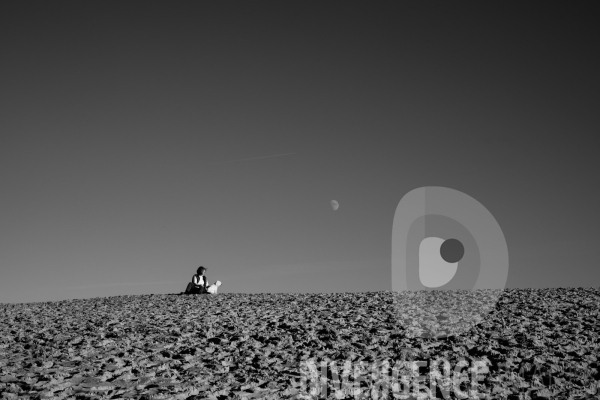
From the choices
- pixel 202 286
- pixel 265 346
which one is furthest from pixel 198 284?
pixel 265 346

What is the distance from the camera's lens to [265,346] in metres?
11.3

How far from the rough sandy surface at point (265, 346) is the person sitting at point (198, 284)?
3.69 metres

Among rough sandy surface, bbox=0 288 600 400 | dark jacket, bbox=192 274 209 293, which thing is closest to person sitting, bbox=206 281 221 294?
dark jacket, bbox=192 274 209 293

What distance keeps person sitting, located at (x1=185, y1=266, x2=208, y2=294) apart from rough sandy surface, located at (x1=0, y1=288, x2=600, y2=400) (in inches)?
145

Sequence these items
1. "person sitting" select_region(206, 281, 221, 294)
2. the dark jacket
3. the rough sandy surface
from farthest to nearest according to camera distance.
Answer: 1. "person sitting" select_region(206, 281, 221, 294)
2. the dark jacket
3. the rough sandy surface

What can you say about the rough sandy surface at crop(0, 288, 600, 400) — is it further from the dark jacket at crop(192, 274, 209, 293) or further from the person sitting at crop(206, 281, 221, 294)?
the person sitting at crop(206, 281, 221, 294)

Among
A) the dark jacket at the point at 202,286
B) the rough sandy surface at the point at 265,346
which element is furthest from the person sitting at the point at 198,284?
the rough sandy surface at the point at 265,346

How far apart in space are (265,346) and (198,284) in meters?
9.89

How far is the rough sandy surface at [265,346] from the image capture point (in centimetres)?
890

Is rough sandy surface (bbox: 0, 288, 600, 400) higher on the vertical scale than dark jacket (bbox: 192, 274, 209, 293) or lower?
lower

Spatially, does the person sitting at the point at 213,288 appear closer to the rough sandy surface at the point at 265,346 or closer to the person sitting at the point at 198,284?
the person sitting at the point at 198,284

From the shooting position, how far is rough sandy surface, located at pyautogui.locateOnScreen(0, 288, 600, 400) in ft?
29.2

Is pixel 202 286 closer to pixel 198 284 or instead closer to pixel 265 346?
pixel 198 284

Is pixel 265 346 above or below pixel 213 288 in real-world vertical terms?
below
